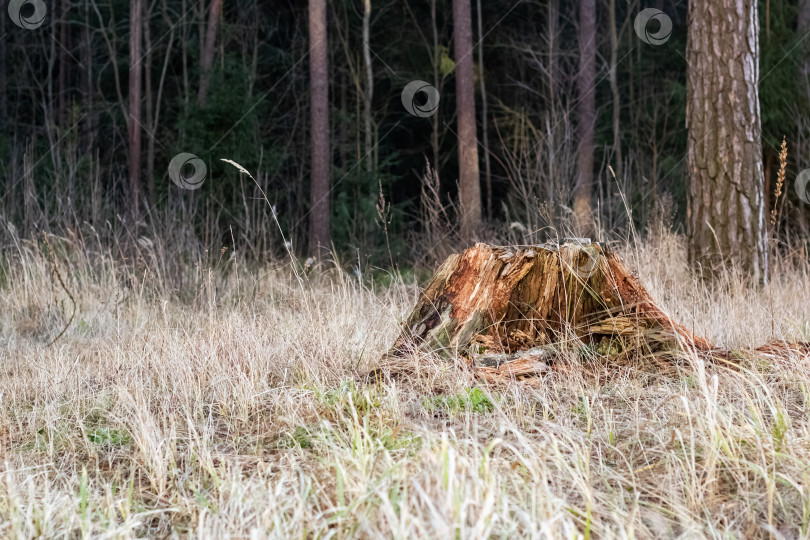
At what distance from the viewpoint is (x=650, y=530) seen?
5.65 feet

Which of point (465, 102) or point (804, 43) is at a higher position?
point (804, 43)

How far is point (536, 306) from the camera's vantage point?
3316 mm

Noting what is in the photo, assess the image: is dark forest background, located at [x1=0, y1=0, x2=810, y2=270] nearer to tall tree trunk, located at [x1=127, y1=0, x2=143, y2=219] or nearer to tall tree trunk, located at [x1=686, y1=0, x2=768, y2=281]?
tall tree trunk, located at [x1=127, y1=0, x2=143, y2=219]

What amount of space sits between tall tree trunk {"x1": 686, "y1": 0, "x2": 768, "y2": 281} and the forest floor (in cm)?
130

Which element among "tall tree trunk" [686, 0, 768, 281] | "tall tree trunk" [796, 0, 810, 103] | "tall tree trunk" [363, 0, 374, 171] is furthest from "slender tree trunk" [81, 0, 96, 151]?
"tall tree trunk" [686, 0, 768, 281]

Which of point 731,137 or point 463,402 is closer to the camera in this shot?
point 463,402

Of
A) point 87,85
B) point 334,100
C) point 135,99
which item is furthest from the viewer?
point 334,100

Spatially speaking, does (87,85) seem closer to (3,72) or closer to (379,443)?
(3,72)

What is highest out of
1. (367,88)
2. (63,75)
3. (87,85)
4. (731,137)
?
(63,75)

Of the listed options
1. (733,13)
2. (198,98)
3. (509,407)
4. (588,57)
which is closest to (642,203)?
(588,57)

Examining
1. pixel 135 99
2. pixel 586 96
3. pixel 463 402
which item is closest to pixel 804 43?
pixel 586 96

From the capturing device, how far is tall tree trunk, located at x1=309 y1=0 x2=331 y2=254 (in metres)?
10.8

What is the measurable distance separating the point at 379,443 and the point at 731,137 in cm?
442

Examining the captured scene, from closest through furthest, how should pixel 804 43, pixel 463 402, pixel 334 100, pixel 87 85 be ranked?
pixel 463 402
pixel 804 43
pixel 87 85
pixel 334 100
